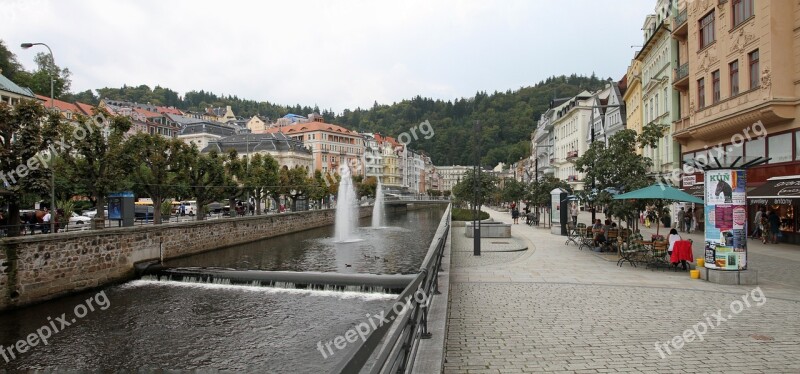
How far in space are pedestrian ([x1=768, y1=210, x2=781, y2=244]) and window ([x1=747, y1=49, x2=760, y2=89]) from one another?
6.66 meters

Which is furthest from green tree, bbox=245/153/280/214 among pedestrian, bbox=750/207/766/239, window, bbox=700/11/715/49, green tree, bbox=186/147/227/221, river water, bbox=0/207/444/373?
pedestrian, bbox=750/207/766/239

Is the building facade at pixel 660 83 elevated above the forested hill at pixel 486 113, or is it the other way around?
the forested hill at pixel 486 113

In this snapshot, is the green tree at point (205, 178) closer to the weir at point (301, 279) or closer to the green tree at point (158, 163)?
the green tree at point (158, 163)

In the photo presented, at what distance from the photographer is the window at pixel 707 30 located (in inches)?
1051

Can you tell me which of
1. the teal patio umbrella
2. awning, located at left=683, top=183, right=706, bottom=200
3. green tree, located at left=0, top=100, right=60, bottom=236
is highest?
green tree, located at left=0, top=100, right=60, bottom=236

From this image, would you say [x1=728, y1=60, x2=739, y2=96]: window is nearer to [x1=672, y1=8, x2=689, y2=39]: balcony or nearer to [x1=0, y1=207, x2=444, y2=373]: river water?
[x1=672, y1=8, x2=689, y2=39]: balcony

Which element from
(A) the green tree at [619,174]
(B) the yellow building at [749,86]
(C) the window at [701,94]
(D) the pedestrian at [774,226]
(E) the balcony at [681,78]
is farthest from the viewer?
(E) the balcony at [681,78]

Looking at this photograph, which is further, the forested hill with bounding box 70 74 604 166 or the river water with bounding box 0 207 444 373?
the forested hill with bounding box 70 74 604 166

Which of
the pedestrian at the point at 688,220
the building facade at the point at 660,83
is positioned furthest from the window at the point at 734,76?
the pedestrian at the point at 688,220

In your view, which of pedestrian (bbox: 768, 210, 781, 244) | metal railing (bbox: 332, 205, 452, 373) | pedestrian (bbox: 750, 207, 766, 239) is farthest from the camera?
pedestrian (bbox: 750, 207, 766, 239)

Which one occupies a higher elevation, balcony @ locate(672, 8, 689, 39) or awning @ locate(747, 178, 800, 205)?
balcony @ locate(672, 8, 689, 39)

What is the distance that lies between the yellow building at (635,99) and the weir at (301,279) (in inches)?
1397

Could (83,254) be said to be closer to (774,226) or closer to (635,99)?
(774,226)

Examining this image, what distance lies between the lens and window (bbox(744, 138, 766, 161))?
23.7 metres
